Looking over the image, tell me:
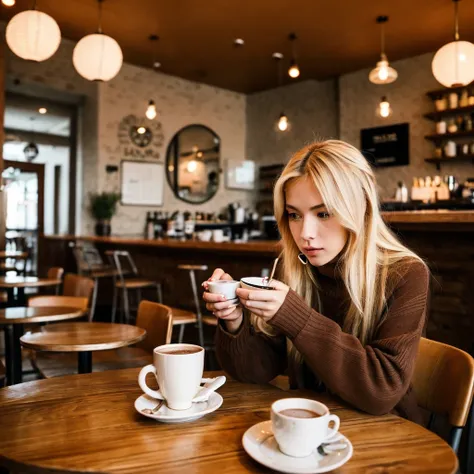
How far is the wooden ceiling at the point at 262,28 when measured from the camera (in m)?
5.73

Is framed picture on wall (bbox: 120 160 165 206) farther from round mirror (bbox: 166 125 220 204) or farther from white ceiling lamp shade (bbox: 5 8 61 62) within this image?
white ceiling lamp shade (bbox: 5 8 61 62)

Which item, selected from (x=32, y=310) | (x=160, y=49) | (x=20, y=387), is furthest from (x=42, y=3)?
(x=20, y=387)

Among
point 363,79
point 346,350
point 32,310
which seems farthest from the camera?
point 363,79

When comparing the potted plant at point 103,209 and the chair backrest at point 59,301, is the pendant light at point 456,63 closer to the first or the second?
the chair backrest at point 59,301

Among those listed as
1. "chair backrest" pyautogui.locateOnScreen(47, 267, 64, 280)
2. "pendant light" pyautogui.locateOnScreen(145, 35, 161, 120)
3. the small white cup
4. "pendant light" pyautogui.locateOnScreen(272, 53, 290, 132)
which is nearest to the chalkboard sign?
"pendant light" pyautogui.locateOnScreen(272, 53, 290, 132)

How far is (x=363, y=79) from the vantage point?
7.87 metres

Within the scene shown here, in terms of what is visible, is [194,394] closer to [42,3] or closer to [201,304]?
[201,304]

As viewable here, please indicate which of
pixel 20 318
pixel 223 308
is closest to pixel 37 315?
pixel 20 318

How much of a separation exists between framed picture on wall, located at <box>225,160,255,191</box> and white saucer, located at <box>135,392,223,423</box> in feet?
28.0

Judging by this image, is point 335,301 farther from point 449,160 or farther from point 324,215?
point 449,160

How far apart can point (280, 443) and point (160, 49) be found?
7.37 m

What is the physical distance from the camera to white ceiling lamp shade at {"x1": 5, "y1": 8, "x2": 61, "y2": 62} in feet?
12.1

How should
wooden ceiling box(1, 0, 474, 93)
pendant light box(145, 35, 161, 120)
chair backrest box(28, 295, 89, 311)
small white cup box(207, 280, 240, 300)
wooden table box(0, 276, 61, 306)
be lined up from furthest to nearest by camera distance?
pendant light box(145, 35, 161, 120) < wooden ceiling box(1, 0, 474, 93) < wooden table box(0, 276, 61, 306) < chair backrest box(28, 295, 89, 311) < small white cup box(207, 280, 240, 300)

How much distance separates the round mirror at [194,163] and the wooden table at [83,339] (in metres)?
6.73
